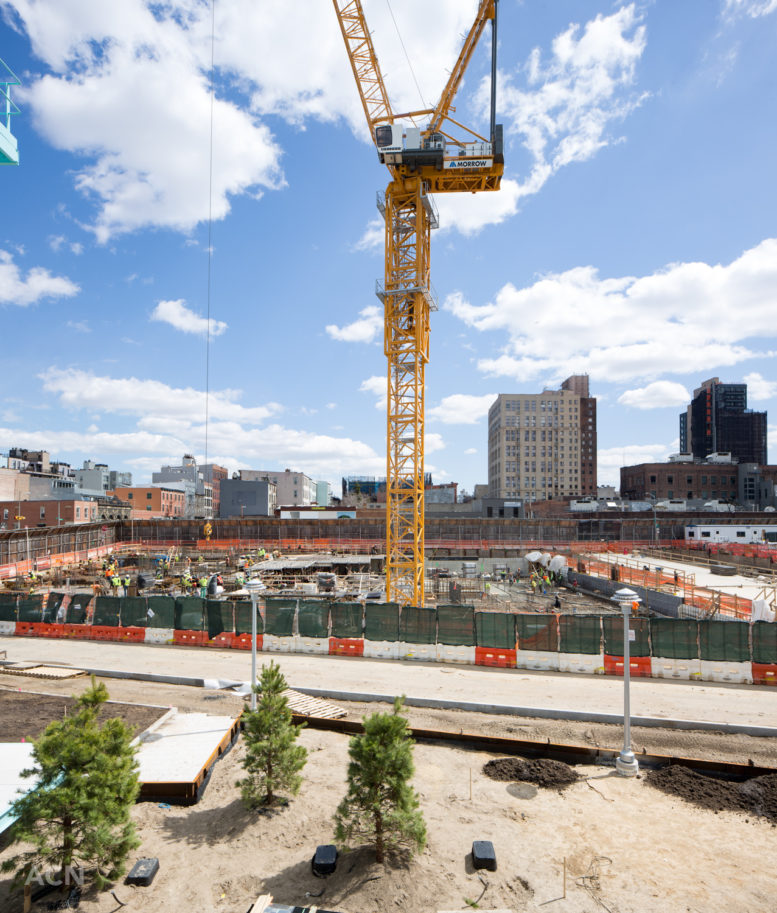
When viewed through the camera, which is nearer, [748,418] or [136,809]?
[136,809]

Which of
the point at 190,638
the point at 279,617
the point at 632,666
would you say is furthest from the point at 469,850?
the point at 190,638

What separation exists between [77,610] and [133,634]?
356cm

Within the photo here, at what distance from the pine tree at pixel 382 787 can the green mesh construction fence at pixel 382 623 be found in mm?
14015

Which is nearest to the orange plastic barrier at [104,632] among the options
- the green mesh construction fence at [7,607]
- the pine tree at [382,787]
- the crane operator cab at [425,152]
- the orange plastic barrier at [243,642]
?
the green mesh construction fence at [7,607]

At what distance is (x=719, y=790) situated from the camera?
1266 cm

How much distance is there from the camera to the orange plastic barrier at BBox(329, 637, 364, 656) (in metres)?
24.1

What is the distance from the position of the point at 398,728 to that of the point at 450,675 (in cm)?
1237

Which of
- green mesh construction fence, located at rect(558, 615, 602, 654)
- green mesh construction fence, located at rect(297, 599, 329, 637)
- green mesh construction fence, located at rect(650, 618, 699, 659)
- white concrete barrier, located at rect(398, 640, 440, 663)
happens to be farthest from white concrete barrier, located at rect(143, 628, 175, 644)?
green mesh construction fence, located at rect(650, 618, 699, 659)

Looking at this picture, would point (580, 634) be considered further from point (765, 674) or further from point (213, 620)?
point (213, 620)

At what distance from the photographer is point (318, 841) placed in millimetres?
10773

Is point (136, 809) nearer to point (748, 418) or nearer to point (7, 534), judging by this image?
point (7, 534)

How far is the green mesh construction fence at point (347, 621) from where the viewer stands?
79.7 ft

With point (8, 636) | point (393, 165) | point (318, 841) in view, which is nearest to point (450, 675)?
point (318, 841)

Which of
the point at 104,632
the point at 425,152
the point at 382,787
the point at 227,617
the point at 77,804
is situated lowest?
the point at 104,632
